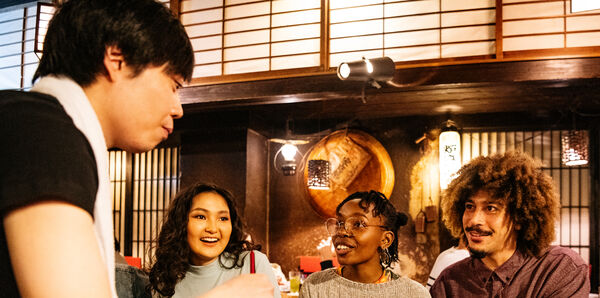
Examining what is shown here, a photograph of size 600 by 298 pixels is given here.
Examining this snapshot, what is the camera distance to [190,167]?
7.32 m

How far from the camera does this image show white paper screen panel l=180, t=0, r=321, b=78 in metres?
5.86

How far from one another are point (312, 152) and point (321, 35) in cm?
206

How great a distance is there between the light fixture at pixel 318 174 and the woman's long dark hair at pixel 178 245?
3.21 metres

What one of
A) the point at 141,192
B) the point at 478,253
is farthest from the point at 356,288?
the point at 141,192

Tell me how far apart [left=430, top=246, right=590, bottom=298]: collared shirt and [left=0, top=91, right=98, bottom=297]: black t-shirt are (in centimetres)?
237

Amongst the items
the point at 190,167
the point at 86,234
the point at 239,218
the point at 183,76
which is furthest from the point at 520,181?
the point at 190,167

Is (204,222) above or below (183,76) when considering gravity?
below

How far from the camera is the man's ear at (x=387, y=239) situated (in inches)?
105

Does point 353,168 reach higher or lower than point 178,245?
higher

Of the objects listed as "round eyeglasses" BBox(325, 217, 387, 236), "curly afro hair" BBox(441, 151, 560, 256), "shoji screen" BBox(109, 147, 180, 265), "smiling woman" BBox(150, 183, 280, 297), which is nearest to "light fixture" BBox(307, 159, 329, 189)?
"shoji screen" BBox(109, 147, 180, 265)

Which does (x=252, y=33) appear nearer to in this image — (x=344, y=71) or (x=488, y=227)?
(x=344, y=71)

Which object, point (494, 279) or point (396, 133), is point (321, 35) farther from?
point (494, 279)

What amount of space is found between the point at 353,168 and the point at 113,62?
6194 millimetres

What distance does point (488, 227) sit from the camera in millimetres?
2629
